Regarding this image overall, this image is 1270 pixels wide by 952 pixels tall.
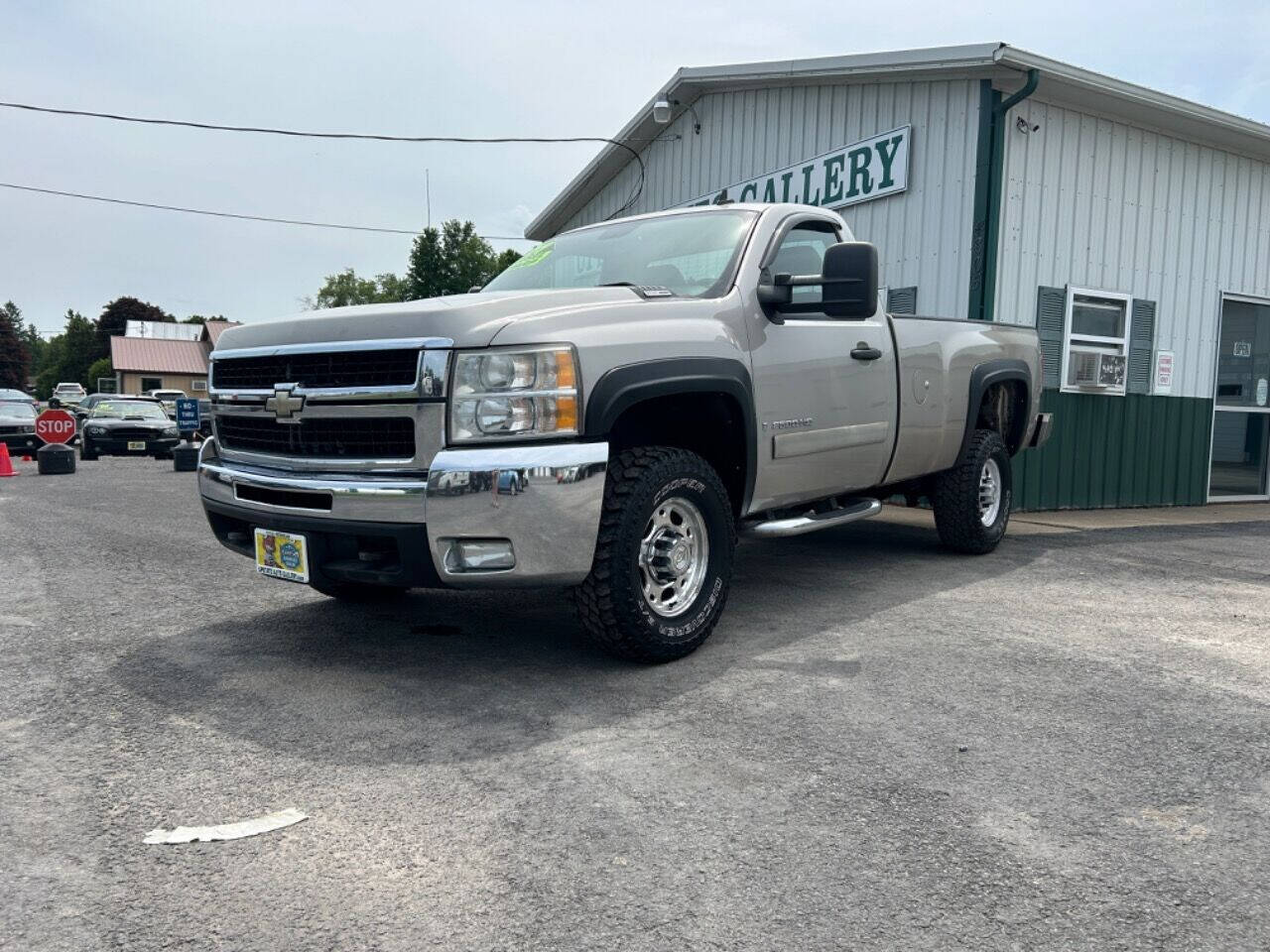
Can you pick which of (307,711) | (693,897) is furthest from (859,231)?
(693,897)

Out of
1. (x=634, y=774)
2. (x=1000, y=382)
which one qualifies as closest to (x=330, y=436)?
(x=634, y=774)

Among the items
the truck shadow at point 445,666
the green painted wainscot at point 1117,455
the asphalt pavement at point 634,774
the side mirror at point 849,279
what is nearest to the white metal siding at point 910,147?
the green painted wainscot at point 1117,455

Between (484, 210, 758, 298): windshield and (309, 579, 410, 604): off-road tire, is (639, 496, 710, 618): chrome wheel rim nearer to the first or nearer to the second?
(484, 210, 758, 298): windshield

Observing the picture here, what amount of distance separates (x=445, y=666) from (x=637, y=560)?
918 mm

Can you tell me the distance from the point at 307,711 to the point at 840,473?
290cm

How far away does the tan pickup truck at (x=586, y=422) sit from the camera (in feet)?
11.4

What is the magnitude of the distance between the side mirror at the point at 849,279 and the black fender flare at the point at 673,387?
55 centimetres

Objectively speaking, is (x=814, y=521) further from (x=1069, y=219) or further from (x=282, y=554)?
(x=1069, y=219)

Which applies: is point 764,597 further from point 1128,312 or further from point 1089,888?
point 1128,312

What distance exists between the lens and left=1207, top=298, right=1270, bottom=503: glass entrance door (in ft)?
38.5

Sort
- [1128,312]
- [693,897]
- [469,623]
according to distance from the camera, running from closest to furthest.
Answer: [693,897]
[469,623]
[1128,312]

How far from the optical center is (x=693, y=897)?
2201 millimetres

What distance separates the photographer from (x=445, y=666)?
13.1ft

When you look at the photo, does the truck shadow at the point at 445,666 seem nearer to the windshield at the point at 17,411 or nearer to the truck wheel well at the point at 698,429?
the truck wheel well at the point at 698,429
